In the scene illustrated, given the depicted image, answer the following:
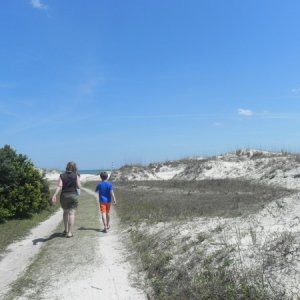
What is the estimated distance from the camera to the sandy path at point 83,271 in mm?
7605

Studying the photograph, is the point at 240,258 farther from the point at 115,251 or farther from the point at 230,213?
the point at 230,213

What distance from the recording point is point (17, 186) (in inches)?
727

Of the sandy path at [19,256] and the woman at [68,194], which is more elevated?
the woman at [68,194]

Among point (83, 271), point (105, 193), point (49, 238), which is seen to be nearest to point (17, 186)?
point (105, 193)

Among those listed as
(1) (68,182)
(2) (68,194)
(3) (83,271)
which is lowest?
(3) (83,271)

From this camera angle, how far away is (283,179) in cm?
3475

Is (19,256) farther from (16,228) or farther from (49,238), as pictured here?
(16,228)

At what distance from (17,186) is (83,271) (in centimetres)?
1040

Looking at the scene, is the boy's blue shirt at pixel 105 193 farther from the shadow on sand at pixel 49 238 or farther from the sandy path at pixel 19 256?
the sandy path at pixel 19 256

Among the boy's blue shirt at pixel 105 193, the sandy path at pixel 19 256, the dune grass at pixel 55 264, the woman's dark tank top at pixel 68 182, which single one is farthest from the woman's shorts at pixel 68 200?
the boy's blue shirt at pixel 105 193

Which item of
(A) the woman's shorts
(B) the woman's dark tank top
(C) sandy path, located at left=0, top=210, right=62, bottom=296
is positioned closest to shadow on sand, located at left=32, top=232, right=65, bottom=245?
(C) sandy path, located at left=0, top=210, right=62, bottom=296

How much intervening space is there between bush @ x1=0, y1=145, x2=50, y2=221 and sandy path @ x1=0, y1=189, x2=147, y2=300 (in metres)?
4.77

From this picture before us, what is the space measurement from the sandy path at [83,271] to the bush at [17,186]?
477cm

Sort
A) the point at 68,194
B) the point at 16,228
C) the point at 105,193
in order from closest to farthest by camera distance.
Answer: the point at 68,194 < the point at 105,193 < the point at 16,228
